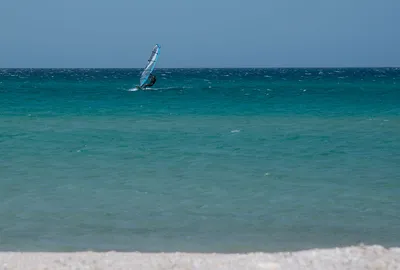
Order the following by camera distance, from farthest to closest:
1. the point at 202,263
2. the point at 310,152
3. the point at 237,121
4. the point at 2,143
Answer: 1. the point at 237,121
2. the point at 2,143
3. the point at 310,152
4. the point at 202,263

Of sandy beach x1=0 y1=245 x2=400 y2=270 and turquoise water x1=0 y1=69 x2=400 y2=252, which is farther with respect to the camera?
turquoise water x1=0 y1=69 x2=400 y2=252

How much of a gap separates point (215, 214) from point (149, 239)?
5.61ft

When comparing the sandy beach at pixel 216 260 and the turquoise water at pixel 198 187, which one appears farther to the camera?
the turquoise water at pixel 198 187

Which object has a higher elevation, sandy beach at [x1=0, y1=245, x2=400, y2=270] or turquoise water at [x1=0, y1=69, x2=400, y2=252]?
sandy beach at [x1=0, y1=245, x2=400, y2=270]

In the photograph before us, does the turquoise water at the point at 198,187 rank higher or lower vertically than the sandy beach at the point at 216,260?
lower

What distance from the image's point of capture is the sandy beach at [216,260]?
22.0ft

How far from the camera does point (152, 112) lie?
104 feet

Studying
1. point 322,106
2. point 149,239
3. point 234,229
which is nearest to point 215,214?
point 234,229

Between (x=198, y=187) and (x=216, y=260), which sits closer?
(x=216, y=260)

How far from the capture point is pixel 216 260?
276 inches

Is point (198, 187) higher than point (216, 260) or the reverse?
Answer: the reverse

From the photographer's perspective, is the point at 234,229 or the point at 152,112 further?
the point at 152,112

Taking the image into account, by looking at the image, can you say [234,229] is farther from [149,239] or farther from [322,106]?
[322,106]

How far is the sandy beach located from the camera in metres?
6.71
